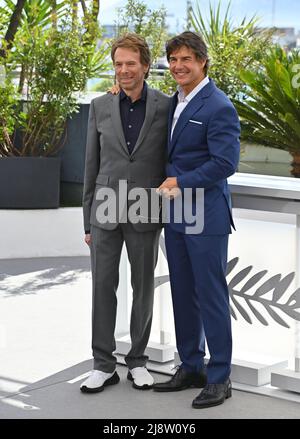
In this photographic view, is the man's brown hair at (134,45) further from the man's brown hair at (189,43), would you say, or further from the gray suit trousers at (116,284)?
the gray suit trousers at (116,284)

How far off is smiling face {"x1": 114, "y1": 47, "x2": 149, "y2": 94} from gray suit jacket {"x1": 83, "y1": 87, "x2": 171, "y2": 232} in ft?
0.35

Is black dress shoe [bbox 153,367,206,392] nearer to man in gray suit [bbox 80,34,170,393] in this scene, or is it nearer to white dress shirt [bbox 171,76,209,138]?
man in gray suit [bbox 80,34,170,393]

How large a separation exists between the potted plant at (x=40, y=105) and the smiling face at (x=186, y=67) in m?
3.86

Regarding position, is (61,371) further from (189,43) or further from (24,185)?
(24,185)

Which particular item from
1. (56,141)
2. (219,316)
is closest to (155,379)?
(219,316)

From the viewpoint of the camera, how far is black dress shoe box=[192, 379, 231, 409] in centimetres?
406

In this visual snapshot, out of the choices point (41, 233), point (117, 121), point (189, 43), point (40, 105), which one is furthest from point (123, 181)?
point (40, 105)

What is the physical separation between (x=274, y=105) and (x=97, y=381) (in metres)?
5.91

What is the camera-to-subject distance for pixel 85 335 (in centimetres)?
539

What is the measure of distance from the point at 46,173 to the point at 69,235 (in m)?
0.55

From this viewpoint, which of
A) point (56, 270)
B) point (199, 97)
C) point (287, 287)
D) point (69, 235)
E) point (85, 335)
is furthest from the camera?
point (69, 235)

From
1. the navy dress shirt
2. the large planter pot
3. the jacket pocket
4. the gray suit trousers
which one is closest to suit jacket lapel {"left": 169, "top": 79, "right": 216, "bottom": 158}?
the navy dress shirt

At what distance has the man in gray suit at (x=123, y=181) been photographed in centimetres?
418

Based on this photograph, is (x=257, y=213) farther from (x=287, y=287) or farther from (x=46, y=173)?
(x=46, y=173)
